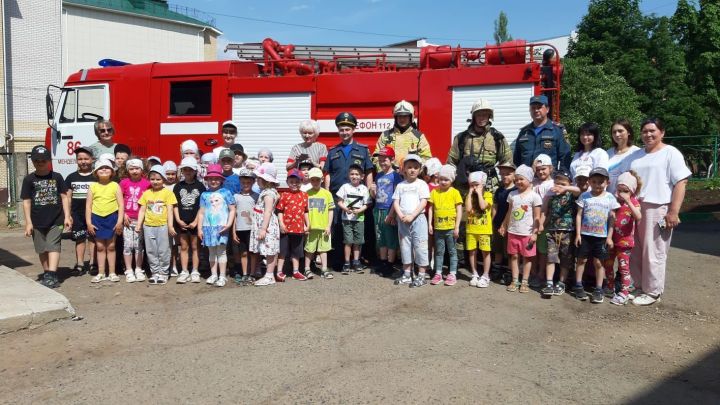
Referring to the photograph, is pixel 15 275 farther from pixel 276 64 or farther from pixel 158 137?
pixel 276 64

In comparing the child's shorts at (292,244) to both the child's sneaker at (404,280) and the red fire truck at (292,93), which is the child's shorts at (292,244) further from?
the red fire truck at (292,93)

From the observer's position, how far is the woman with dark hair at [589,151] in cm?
576

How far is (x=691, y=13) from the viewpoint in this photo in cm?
1648

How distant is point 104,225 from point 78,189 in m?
0.61

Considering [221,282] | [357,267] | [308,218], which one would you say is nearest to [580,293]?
[357,267]

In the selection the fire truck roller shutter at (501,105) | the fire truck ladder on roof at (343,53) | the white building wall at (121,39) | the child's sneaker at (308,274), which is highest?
the white building wall at (121,39)

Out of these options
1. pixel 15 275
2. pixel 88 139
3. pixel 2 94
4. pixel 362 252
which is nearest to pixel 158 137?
pixel 88 139

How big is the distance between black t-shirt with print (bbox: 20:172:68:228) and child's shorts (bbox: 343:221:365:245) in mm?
3291

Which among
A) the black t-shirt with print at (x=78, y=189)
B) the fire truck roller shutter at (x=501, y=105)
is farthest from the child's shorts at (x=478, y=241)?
the black t-shirt with print at (x=78, y=189)

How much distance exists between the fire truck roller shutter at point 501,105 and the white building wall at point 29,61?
20.3 m

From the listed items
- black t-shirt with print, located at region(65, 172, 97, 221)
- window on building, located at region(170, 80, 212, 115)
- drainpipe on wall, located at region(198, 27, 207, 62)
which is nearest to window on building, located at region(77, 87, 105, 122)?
Answer: window on building, located at region(170, 80, 212, 115)

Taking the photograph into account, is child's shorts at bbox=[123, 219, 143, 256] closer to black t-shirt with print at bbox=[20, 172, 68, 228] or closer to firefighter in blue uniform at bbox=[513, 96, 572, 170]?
black t-shirt with print at bbox=[20, 172, 68, 228]

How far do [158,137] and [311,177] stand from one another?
3.36 m

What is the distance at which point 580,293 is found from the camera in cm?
561
